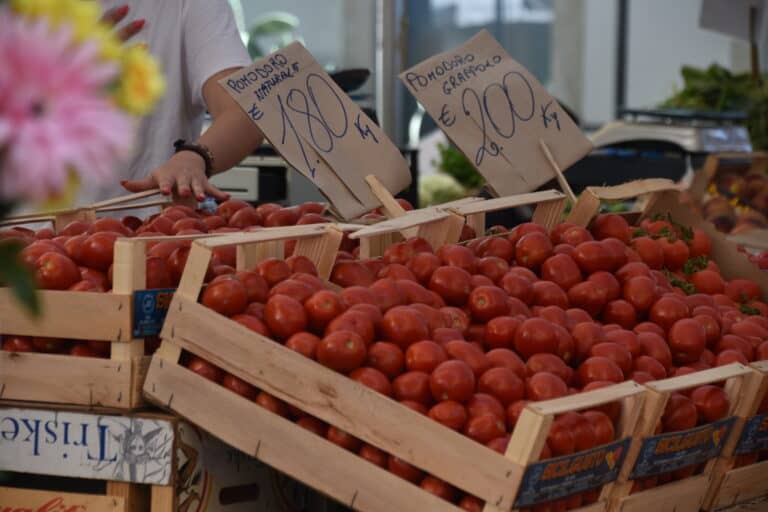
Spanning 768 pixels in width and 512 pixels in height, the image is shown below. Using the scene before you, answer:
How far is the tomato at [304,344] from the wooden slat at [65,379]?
0.97ft

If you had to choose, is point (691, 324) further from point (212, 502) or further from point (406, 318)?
point (212, 502)

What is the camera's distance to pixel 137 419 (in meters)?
1.78

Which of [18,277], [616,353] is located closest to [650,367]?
[616,353]

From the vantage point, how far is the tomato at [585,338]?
1.95 m

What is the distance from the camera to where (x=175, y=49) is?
3.07 metres

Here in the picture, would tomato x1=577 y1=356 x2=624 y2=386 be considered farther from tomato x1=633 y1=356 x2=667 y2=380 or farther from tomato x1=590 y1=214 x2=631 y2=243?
tomato x1=590 y1=214 x2=631 y2=243

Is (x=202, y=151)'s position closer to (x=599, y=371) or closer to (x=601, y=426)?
(x=599, y=371)

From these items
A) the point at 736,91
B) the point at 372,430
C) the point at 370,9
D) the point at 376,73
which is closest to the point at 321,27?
the point at 370,9

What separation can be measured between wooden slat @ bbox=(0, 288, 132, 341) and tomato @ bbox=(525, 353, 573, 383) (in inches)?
26.9

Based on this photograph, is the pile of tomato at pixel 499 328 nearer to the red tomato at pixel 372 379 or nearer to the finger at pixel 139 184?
the red tomato at pixel 372 379

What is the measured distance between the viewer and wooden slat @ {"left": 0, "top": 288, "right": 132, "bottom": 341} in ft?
5.86

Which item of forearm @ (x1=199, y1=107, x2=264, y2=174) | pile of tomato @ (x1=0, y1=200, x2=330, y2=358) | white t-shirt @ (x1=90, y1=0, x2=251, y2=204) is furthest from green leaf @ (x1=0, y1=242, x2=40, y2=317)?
white t-shirt @ (x1=90, y1=0, x2=251, y2=204)

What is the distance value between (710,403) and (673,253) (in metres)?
0.71

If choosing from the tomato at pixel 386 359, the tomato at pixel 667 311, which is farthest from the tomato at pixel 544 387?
the tomato at pixel 667 311
